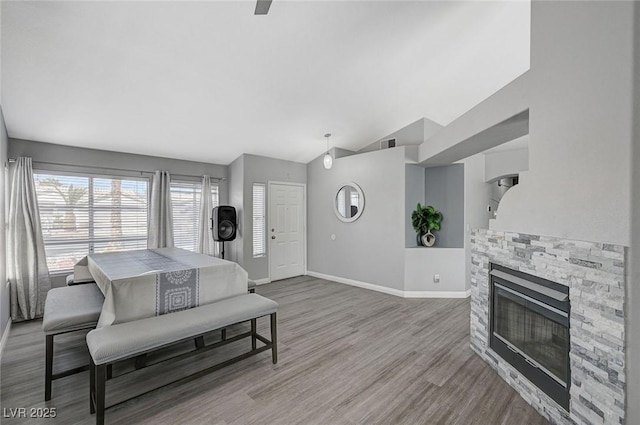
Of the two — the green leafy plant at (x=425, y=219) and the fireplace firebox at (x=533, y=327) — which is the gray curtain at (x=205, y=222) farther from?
the fireplace firebox at (x=533, y=327)

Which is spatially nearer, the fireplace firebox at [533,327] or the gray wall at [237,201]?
the fireplace firebox at [533,327]

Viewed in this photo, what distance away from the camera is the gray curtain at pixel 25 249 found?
11.0ft

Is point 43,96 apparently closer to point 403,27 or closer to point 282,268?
point 403,27

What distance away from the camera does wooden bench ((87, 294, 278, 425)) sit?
1666mm

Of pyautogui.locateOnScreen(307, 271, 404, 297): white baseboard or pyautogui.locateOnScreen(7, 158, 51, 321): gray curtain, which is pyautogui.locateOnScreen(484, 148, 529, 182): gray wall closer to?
pyautogui.locateOnScreen(307, 271, 404, 297): white baseboard

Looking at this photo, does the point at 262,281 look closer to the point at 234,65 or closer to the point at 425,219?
the point at 425,219

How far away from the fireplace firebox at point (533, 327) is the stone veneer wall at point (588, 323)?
69 millimetres

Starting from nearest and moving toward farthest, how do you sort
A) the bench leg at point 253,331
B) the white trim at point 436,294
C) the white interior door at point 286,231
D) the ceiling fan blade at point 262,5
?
the ceiling fan blade at point 262,5 → the bench leg at point 253,331 → the white trim at point 436,294 → the white interior door at point 286,231

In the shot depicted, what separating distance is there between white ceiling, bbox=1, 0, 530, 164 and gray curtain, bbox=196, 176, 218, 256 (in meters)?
0.97

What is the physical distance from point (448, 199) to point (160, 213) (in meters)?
4.82

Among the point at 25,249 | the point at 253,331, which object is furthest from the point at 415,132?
the point at 25,249

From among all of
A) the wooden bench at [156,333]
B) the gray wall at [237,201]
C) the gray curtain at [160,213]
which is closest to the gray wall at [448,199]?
the gray wall at [237,201]

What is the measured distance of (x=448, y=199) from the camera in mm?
4695

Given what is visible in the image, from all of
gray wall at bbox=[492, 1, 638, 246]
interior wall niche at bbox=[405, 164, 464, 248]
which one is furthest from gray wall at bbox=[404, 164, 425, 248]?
gray wall at bbox=[492, 1, 638, 246]
